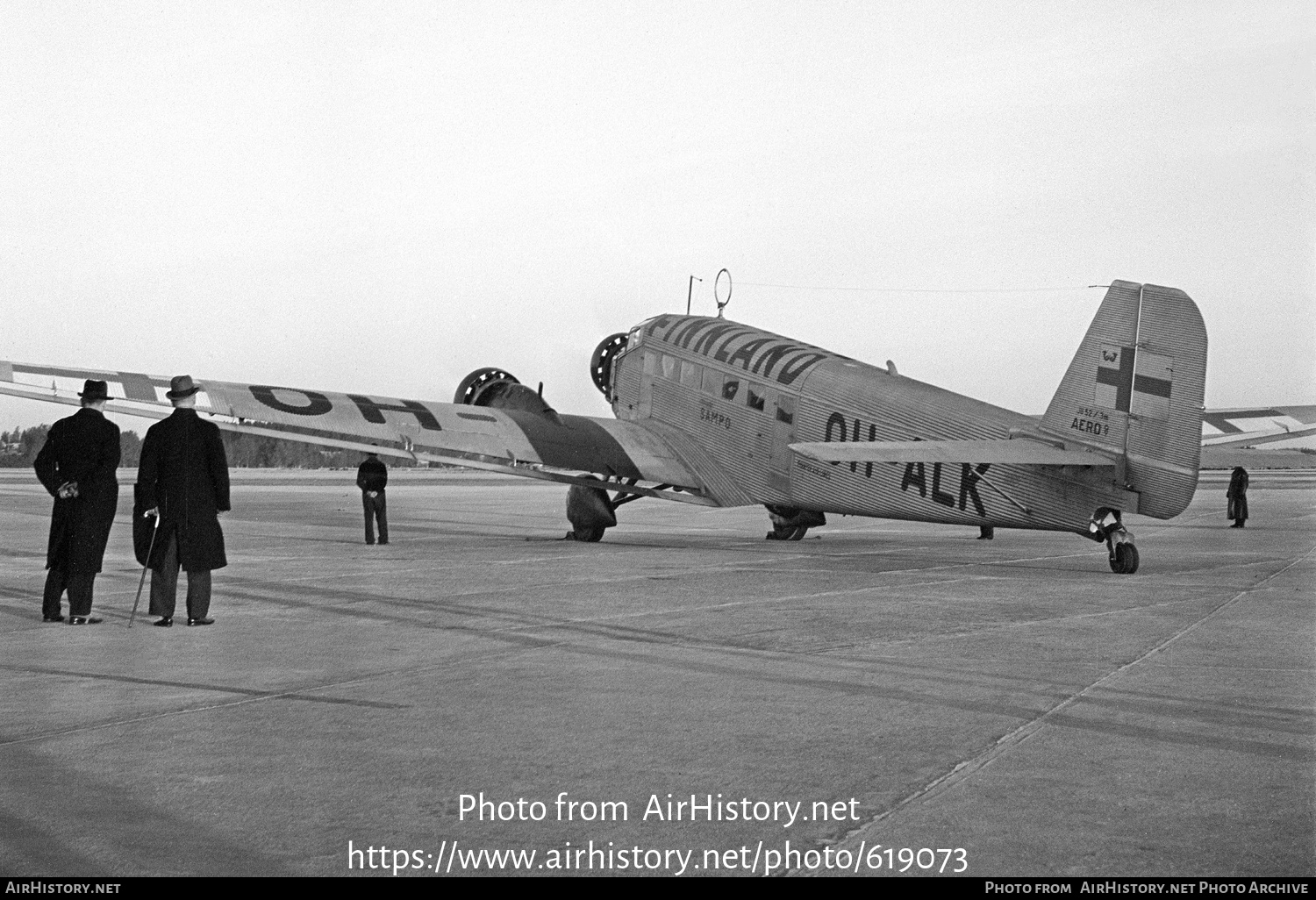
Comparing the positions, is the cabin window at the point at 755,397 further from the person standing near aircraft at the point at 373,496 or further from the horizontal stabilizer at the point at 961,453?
the person standing near aircraft at the point at 373,496

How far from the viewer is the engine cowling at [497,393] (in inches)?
872

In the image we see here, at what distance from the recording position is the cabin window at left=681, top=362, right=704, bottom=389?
21859mm

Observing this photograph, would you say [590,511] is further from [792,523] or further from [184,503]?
[184,503]

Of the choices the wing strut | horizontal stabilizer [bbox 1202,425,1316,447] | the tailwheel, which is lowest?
the tailwheel

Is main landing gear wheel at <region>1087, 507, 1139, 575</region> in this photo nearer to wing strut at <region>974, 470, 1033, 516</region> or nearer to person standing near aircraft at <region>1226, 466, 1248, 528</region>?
wing strut at <region>974, 470, 1033, 516</region>

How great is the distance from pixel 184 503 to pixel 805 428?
1057cm

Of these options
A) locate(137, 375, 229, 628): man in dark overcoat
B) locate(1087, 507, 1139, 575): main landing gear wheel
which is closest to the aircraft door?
locate(1087, 507, 1139, 575): main landing gear wheel

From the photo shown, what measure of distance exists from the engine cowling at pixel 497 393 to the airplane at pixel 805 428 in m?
0.03

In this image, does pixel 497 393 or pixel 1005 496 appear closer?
pixel 1005 496

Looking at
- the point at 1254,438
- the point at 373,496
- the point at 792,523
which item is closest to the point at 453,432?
the point at 373,496

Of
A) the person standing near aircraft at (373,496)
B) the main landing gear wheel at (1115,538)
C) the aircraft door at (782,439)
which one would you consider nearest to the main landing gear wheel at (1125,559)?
the main landing gear wheel at (1115,538)

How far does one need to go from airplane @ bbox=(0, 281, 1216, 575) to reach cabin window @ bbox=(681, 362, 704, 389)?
2.1 inches

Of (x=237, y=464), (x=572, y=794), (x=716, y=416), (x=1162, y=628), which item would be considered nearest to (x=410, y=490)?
(x=716, y=416)

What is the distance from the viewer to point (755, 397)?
67.1 feet
